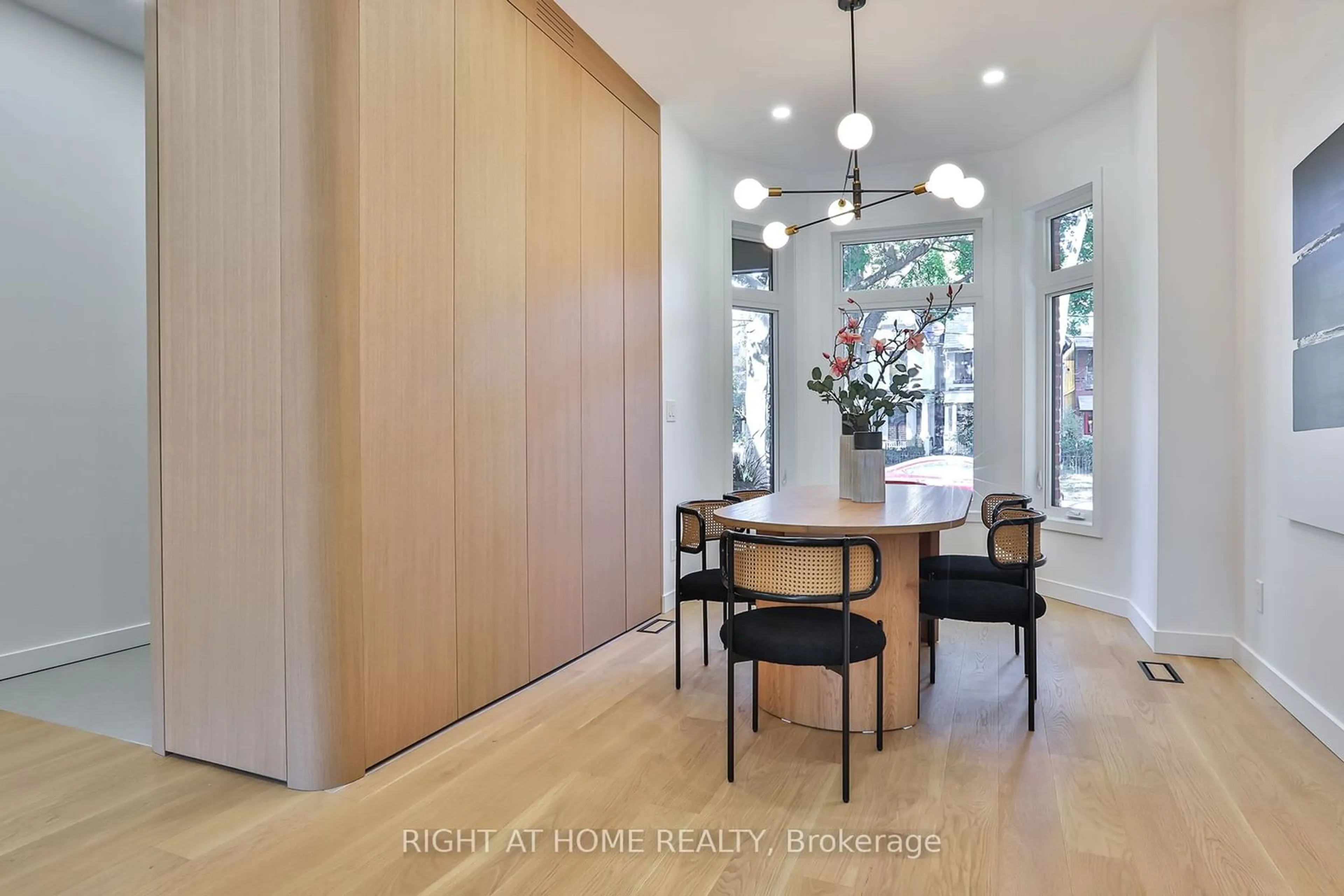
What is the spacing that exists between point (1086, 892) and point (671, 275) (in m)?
3.70

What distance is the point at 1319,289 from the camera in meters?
2.56

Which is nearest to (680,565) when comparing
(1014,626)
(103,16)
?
(1014,626)

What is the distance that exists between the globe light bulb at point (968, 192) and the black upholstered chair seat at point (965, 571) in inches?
62.9

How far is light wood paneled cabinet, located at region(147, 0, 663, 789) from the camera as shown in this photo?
7.22 ft

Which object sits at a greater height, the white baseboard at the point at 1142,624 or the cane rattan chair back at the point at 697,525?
the cane rattan chair back at the point at 697,525

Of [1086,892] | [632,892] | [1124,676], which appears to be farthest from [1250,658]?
[632,892]

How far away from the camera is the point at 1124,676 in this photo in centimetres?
326

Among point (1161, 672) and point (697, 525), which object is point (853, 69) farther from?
point (1161, 672)

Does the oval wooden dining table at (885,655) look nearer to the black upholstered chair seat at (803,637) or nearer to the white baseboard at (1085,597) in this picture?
the black upholstered chair seat at (803,637)

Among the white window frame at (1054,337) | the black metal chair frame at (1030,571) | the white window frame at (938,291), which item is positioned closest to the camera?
the black metal chair frame at (1030,571)

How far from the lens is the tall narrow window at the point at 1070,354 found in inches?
184

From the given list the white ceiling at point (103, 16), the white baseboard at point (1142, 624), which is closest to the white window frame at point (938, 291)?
the white baseboard at point (1142, 624)

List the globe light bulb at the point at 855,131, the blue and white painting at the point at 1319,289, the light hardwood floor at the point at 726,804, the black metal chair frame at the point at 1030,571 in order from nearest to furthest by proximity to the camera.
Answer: the light hardwood floor at the point at 726,804
the blue and white painting at the point at 1319,289
the black metal chair frame at the point at 1030,571
the globe light bulb at the point at 855,131

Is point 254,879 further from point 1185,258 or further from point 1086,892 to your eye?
point 1185,258
